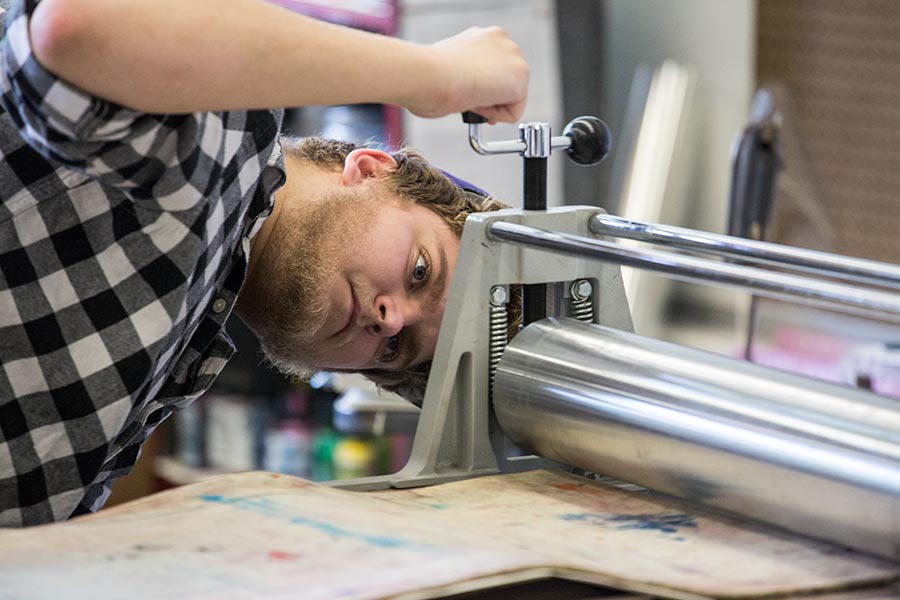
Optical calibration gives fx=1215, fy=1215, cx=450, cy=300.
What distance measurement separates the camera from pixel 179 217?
1.05 meters

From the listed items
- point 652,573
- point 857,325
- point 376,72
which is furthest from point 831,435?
point 857,325

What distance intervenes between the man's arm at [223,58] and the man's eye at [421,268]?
28 cm

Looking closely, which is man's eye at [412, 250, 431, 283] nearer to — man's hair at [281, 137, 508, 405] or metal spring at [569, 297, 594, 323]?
man's hair at [281, 137, 508, 405]

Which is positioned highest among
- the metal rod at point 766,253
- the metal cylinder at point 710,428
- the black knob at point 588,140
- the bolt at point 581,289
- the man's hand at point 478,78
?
the man's hand at point 478,78

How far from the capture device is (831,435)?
86cm

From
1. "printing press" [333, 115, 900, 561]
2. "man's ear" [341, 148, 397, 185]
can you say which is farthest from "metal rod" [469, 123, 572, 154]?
"man's ear" [341, 148, 397, 185]

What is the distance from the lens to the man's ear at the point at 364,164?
4.41 feet

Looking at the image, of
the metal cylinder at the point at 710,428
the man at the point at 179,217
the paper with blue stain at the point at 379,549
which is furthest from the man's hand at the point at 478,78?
the paper with blue stain at the point at 379,549

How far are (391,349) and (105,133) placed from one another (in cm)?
53

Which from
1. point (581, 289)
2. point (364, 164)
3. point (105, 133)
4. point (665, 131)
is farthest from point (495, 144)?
point (665, 131)

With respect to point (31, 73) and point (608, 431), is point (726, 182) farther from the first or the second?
point (31, 73)

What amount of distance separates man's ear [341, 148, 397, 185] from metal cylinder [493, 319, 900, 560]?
12.4 inches

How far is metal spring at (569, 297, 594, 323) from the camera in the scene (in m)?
1.20

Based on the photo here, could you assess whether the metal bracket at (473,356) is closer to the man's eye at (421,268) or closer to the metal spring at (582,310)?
the metal spring at (582,310)
